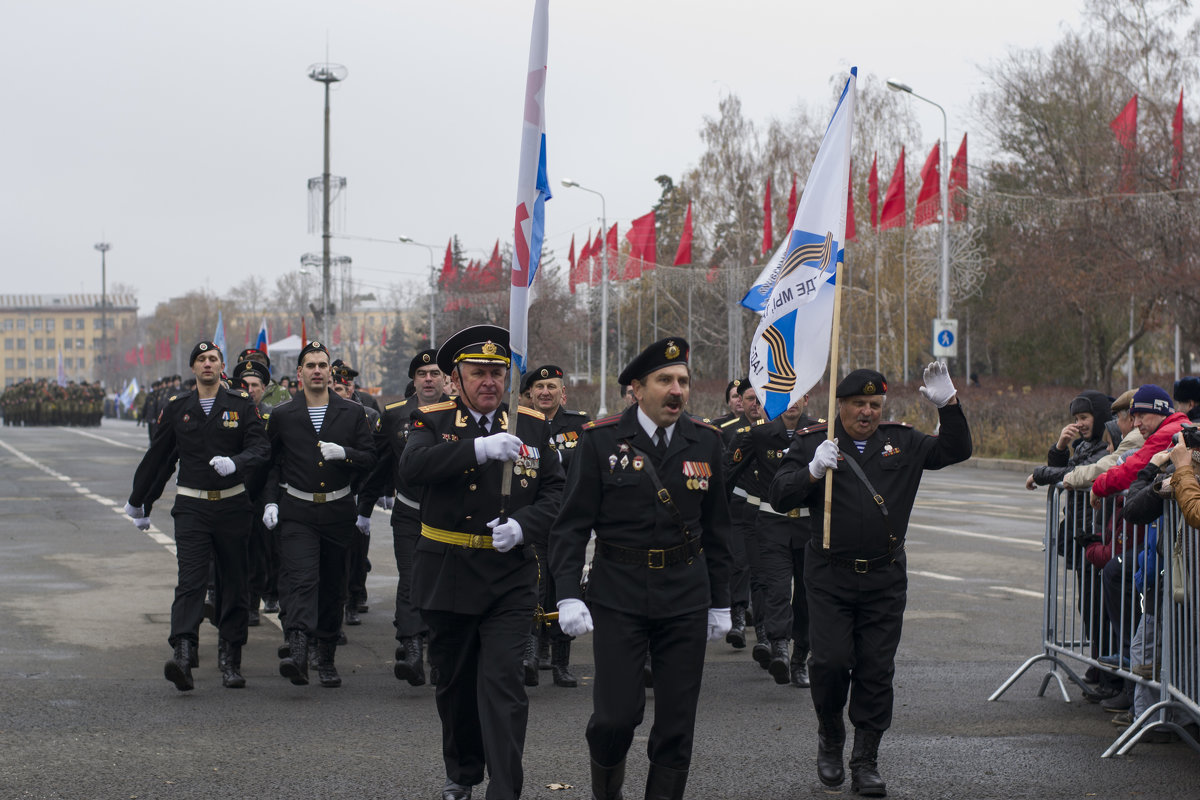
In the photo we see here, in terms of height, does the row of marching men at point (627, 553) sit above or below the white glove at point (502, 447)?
below

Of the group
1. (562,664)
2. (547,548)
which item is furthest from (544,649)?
(547,548)

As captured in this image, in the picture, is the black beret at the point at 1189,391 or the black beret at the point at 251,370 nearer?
the black beret at the point at 1189,391

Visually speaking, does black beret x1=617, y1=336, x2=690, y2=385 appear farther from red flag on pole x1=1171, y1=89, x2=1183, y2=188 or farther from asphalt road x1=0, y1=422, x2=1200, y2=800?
red flag on pole x1=1171, y1=89, x2=1183, y2=188

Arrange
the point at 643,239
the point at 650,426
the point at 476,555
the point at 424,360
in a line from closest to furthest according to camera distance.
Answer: the point at 650,426 < the point at 476,555 < the point at 424,360 < the point at 643,239

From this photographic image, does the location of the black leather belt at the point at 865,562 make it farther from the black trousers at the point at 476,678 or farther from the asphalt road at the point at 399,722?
the black trousers at the point at 476,678

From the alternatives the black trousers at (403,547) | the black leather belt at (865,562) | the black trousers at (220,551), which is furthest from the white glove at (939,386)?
the black trousers at (220,551)

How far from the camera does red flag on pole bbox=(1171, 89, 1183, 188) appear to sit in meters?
31.8

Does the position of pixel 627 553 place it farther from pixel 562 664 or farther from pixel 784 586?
pixel 784 586

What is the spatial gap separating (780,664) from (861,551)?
249 centimetres

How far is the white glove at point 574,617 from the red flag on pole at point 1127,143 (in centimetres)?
3040

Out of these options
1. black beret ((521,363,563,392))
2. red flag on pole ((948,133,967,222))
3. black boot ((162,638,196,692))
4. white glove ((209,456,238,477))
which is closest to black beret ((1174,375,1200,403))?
black beret ((521,363,563,392))

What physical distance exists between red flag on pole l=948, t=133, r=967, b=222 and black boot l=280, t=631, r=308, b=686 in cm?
3397

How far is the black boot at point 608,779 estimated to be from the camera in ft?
18.0

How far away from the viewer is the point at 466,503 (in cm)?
595
